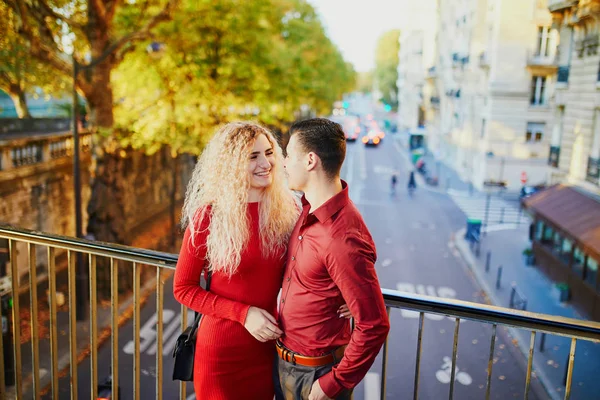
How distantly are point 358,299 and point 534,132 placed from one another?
35.3 metres

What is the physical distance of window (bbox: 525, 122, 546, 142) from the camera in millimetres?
34031

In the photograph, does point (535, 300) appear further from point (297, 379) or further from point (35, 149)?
point (35, 149)

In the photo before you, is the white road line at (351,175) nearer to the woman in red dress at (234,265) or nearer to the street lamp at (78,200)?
the street lamp at (78,200)

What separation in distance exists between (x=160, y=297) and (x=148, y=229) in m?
23.5

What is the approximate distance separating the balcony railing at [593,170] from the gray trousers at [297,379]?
18513 mm

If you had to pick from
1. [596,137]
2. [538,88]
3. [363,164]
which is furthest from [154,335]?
[363,164]

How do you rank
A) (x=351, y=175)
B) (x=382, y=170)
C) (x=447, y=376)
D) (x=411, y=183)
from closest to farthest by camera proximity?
(x=447, y=376), (x=411, y=183), (x=351, y=175), (x=382, y=170)

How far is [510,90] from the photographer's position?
33406 mm

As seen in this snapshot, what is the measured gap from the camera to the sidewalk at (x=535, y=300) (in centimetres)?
1237

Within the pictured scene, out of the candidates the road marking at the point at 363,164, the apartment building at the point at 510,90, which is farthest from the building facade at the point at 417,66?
the apartment building at the point at 510,90

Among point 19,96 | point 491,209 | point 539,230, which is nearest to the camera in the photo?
point 539,230

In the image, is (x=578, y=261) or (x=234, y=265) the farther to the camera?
(x=578, y=261)

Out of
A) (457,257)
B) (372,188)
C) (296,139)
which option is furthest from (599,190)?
(372,188)

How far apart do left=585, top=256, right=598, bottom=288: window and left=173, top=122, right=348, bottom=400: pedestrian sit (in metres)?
16.0
